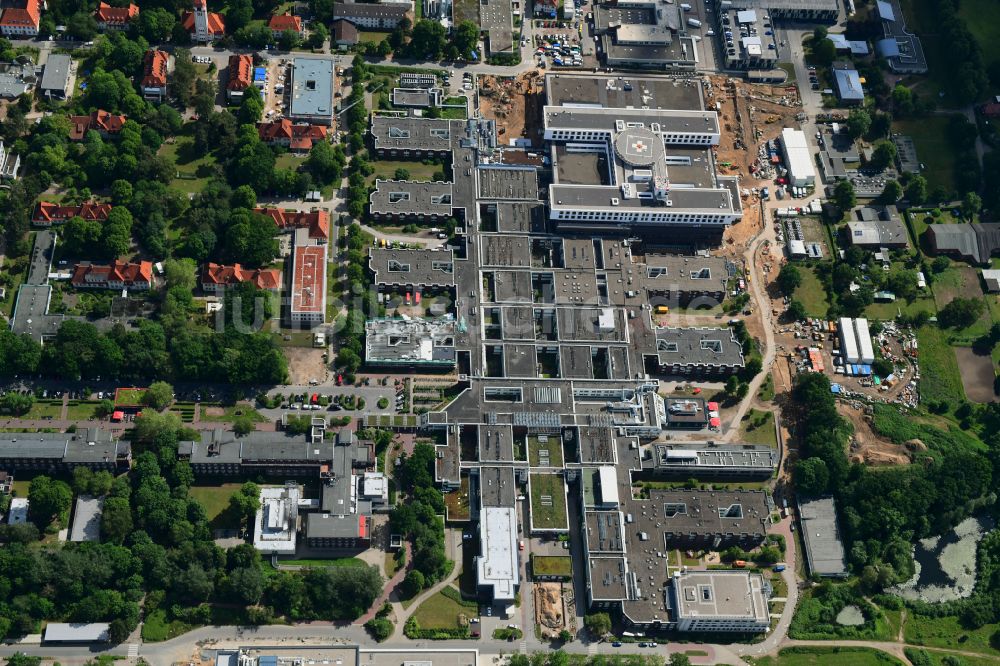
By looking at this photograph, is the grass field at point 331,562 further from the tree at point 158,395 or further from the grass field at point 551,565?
the tree at point 158,395

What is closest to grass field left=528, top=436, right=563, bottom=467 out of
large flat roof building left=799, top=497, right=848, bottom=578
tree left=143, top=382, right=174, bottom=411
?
large flat roof building left=799, top=497, right=848, bottom=578

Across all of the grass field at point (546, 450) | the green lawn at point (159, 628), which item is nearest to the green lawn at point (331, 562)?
the green lawn at point (159, 628)

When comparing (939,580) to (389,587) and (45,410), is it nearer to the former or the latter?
(389,587)

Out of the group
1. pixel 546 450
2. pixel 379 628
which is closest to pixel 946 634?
pixel 546 450

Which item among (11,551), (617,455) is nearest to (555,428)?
(617,455)

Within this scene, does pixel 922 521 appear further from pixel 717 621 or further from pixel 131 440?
pixel 131 440

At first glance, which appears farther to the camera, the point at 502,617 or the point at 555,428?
the point at 555,428
